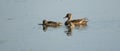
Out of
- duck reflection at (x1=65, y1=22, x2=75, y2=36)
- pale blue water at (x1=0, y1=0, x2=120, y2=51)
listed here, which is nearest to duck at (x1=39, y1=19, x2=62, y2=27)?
pale blue water at (x1=0, y1=0, x2=120, y2=51)

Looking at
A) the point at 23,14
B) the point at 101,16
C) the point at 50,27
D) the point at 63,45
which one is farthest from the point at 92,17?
the point at 63,45

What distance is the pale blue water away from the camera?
14441mm

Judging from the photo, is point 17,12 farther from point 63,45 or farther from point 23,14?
point 63,45

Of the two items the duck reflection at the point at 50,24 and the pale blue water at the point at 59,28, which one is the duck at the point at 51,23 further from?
the pale blue water at the point at 59,28

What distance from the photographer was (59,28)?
18234 mm

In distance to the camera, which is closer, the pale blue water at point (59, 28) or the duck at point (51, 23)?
the pale blue water at point (59, 28)

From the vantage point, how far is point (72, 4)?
78.4 ft

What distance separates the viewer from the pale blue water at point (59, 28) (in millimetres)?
14441

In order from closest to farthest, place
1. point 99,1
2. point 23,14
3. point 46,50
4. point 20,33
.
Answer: point 46,50 < point 20,33 < point 23,14 < point 99,1

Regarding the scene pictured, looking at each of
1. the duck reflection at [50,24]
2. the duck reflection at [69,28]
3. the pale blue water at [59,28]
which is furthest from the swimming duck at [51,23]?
the duck reflection at [69,28]

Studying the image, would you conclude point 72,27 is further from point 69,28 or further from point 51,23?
point 51,23

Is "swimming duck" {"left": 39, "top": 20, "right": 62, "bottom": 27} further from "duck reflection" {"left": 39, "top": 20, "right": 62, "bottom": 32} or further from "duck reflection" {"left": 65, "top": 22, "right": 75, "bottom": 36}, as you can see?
"duck reflection" {"left": 65, "top": 22, "right": 75, "bottom": 36}

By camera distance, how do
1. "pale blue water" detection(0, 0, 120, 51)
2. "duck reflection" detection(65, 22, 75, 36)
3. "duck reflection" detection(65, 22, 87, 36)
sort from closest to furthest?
"pale blue water" detection(0, 0, 120, 51), "duck reflection" detection(65, 22, 75, 36), "duck reflection" detection(65, 22, 87, 36)

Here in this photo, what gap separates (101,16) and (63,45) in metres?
5.43
